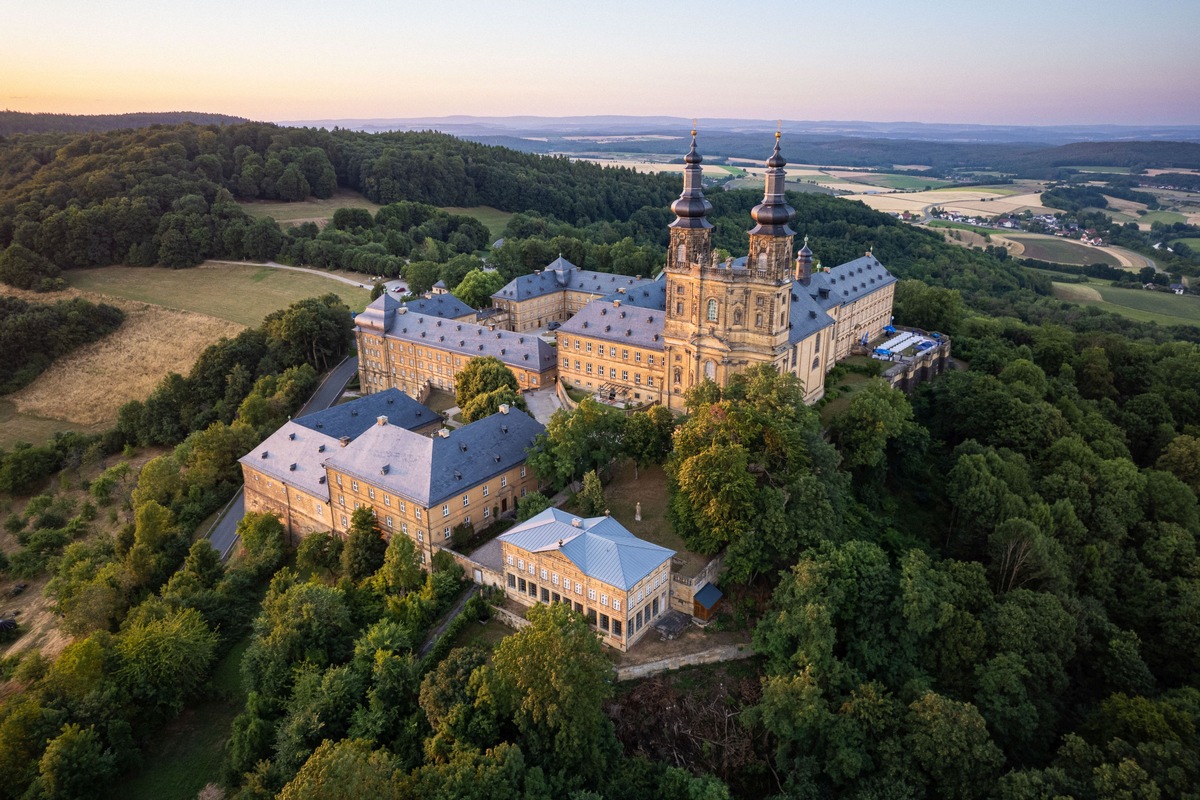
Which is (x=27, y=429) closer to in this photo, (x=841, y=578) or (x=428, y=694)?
(x=428, y=694)

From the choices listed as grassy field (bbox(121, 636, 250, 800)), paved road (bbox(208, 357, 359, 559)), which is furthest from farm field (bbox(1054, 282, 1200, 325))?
grassy field (bbox(121, 636, 250, 800))

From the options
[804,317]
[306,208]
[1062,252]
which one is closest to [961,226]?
[1062,252]

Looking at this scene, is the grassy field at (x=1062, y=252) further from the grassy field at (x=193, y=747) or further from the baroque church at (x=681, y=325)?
the grassy field at (x=193, y=747)

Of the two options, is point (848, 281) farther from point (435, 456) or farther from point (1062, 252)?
point (1062, 252)

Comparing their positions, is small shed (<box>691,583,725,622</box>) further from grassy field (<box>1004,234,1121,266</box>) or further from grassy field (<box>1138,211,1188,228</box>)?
grassy field (<box>1138,211,1188,228</box>)

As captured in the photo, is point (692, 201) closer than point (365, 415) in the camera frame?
Yes

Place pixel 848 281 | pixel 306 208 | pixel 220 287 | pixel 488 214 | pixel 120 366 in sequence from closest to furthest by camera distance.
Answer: pixel 848 281
pixel 120 366
pixel 220 287
pixel 306 208
pixel 488 214

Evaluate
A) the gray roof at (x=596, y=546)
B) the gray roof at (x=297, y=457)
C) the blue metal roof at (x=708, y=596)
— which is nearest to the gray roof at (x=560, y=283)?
the gray roof at (x=297, y=457)
